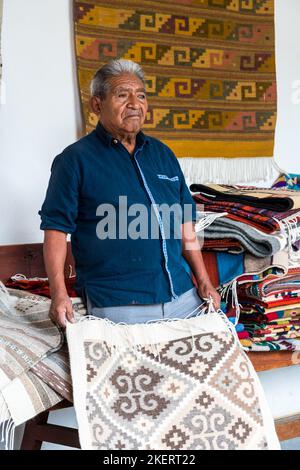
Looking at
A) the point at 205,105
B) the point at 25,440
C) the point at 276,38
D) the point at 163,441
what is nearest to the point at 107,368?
the point at 163,441

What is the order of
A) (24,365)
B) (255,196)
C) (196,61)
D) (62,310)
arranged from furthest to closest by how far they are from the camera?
1. (196,61)
2. (255,196)
3. (62,310)
4. (24,365)

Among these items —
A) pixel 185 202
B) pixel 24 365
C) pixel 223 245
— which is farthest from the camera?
pixel 223 245

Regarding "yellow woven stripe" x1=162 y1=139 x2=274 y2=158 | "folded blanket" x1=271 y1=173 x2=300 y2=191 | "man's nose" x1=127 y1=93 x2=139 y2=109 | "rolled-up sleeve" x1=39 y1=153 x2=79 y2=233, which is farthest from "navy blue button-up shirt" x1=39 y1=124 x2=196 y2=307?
"folded blanket" x1=271 y1=173 x2=300 y2=191

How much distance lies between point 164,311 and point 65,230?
36 centimetres

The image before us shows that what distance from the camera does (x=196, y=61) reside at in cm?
276

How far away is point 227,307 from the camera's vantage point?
2.23 m

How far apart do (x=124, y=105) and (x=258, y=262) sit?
2.18 feet

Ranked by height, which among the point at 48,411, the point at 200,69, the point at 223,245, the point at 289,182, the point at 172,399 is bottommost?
the point at 48,411

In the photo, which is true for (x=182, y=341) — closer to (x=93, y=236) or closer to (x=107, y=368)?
(x=107, y=368)

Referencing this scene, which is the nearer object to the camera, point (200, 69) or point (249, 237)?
point (249, 237)

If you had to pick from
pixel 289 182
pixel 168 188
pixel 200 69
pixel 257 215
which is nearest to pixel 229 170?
pixel 289 182

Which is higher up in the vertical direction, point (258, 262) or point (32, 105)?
point (32, 105)

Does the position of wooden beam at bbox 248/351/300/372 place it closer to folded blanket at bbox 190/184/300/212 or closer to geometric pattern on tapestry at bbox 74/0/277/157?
folded blanket at bbox 190/184/300/212

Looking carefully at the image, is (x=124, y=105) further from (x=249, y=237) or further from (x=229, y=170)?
(x=229, y=170)
